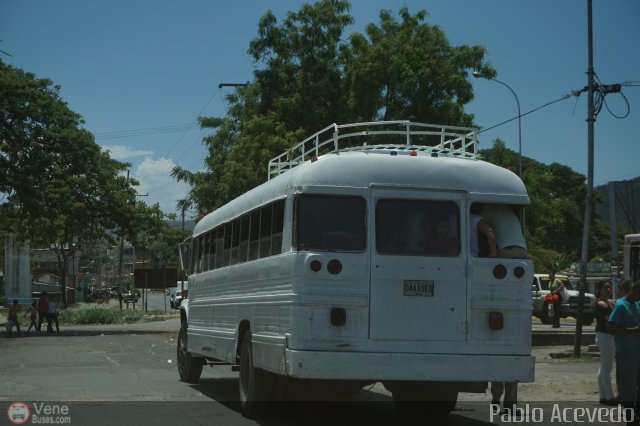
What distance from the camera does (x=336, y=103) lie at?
3481 cm

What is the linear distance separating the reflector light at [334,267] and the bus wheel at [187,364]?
22.4 feet

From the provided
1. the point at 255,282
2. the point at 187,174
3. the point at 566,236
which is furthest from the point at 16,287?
the point at 255,282

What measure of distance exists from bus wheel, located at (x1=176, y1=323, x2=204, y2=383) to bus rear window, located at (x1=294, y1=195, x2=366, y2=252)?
6.70 metres

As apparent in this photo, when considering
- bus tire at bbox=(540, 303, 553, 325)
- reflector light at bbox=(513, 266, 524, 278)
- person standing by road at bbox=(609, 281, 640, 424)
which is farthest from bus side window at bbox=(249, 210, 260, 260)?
bus tire at bbox=(540, 303, 553, 325)

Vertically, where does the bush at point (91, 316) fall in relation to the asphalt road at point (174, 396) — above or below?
below

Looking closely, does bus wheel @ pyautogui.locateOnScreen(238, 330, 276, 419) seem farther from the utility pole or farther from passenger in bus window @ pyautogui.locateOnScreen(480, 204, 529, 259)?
the utility pole

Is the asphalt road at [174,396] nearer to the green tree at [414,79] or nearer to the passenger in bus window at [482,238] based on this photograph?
the passenger in bus window at [482,238]

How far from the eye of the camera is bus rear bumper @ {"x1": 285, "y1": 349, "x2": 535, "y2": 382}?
916cm

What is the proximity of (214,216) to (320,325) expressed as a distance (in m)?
5.50

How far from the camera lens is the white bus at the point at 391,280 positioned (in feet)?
30.6

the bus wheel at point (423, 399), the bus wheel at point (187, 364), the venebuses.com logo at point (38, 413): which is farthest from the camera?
the bus wheel at point (187, 364)

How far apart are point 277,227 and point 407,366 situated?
2.17 m

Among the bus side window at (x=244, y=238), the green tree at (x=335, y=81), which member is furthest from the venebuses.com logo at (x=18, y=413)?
the green tree at (x=335, y=81)

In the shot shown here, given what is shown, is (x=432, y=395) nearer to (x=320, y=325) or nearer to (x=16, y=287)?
(x=320, y=325)
